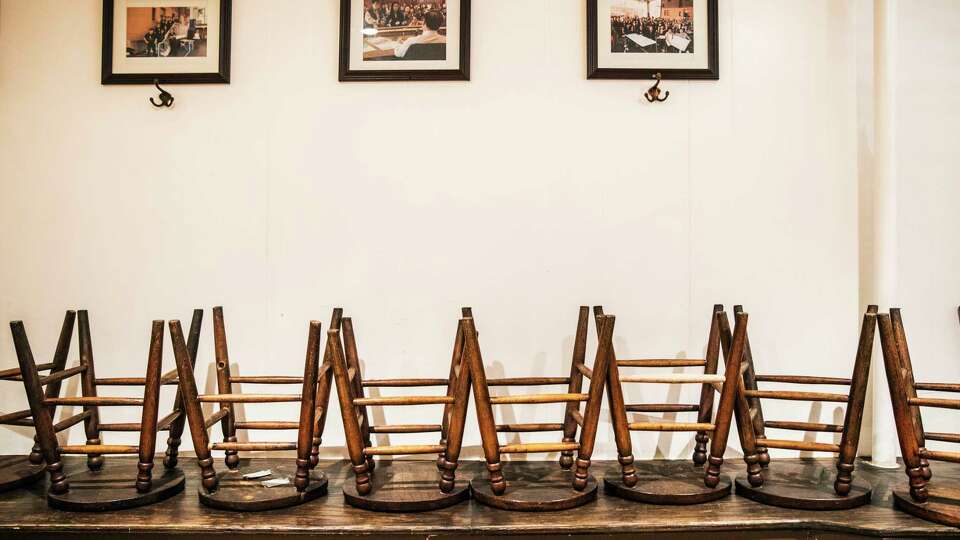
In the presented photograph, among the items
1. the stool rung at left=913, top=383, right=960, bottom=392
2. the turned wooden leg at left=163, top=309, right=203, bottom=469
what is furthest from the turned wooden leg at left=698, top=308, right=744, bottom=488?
the turned wooden leg at left=163, top=309, right=203, bottom=469

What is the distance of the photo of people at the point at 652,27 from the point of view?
262 cm

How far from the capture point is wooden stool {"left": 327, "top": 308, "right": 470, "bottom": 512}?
1978 mm

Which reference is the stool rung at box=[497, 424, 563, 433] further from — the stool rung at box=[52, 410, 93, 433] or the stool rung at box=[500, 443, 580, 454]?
the stool rung at box=[52, 410, 93, 433]

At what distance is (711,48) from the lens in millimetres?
2617

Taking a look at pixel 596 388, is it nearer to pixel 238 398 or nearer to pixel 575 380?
pixel 575 380

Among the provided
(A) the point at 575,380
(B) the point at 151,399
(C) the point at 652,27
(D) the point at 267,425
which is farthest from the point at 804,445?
(B) the point at 151,399

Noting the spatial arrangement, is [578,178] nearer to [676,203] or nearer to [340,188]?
[676,203]

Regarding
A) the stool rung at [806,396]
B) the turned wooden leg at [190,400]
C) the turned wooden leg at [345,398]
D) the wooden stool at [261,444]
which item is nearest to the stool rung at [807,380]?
the stool rung at [806,396]

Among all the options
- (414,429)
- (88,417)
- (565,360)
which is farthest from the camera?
(565,360)

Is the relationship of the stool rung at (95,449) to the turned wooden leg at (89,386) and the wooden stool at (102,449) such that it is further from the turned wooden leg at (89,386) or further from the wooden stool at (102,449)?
the turned wooden leg at (89,386)

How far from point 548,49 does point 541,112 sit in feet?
0.86

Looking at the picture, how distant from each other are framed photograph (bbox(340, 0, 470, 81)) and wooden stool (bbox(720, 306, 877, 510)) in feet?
4.94

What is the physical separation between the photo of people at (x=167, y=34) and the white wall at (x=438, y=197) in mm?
147

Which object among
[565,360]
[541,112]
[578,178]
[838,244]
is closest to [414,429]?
[565,360]
